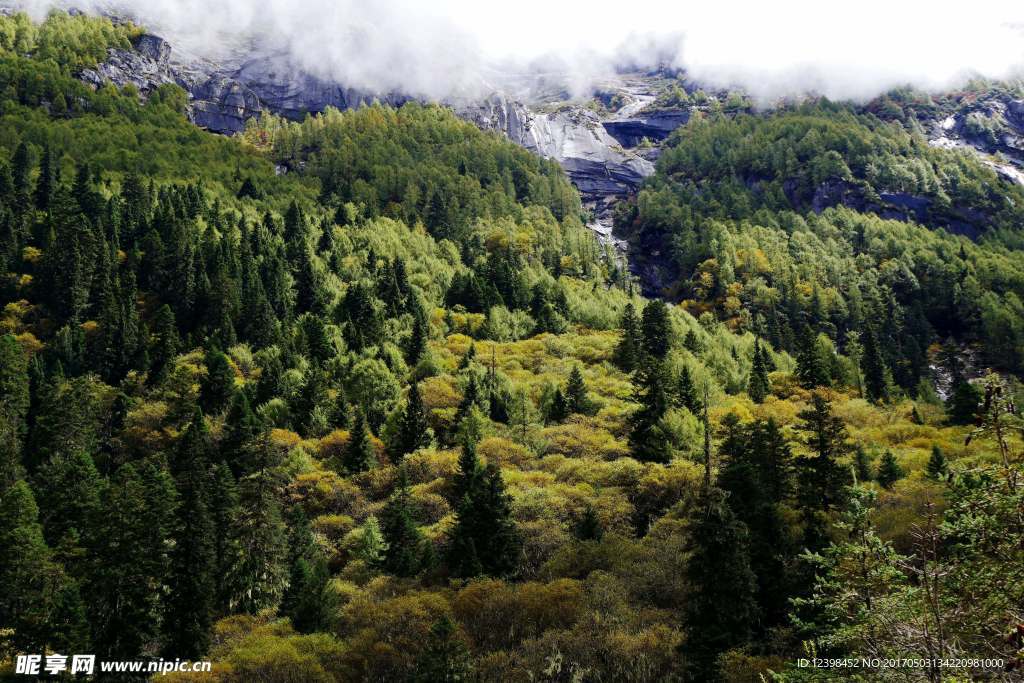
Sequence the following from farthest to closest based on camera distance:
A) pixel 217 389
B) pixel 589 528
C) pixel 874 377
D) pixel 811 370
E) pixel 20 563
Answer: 1. pixel 874 377
2. pixel 811 370
3. pixel 217 389
4. pixel 589 528
5. pixel 20 563

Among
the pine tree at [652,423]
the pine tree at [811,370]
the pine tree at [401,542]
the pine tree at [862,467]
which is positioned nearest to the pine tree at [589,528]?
the pine tree at [401,542]

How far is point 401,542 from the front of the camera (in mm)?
63438

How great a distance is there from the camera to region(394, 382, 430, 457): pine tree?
86938mm

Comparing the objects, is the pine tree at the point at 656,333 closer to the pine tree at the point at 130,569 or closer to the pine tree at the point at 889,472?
the pine tree at the point at 889,472

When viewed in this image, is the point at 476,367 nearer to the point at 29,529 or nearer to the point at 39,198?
the point at 29,529

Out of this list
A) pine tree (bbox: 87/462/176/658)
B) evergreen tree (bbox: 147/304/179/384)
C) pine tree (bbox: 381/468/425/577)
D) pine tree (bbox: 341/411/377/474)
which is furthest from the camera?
evergreen tree (bbox: 147/304/179/384)

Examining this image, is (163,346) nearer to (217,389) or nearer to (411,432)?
(217,389)

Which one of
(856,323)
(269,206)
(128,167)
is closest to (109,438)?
(269,206)

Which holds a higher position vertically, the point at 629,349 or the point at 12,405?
the point at 629,349

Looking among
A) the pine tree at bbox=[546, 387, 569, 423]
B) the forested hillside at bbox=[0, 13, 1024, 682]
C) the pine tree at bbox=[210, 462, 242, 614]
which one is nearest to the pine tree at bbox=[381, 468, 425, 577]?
the forested hillside at bbox=[0, 13, 1024, 682]

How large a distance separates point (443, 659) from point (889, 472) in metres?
44.0

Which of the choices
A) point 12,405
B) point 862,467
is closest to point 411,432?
point 12,405

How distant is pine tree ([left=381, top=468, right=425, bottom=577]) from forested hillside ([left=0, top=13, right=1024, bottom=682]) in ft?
1.00

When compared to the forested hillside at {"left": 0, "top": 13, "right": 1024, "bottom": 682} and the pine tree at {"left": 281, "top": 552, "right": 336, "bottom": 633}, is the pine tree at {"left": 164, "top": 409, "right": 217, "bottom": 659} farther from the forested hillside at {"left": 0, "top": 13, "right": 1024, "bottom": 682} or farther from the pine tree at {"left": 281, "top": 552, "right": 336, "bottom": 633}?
the pine tree at {"left": 281, "top": 552, "right": 336, "bottom": 633}
